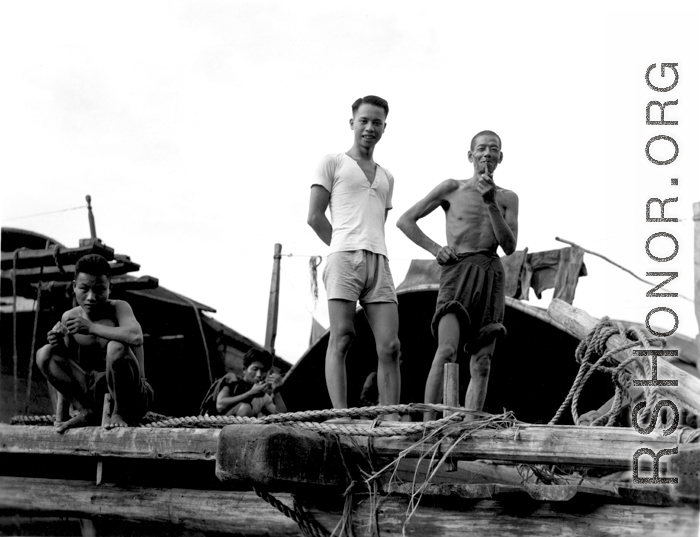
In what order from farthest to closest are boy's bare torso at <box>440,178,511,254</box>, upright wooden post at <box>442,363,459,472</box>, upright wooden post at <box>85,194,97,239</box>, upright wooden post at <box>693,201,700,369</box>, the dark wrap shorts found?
upright wooden post at <box>85,194,97,239</box> < upright wooden post at <box>693,201,700,369</box> < boy's bare torso at <box>440,178,511,254</box> < the dark wrap shorts < upright wooden post at <box>442,363,459,472</box>

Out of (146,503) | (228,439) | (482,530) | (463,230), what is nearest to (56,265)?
(146,503)

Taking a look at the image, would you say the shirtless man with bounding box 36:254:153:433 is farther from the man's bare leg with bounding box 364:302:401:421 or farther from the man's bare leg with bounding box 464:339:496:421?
the man's bare leg with bounding box 464:339:496:421

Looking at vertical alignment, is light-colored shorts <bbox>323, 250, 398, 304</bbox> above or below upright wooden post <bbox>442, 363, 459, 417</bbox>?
above

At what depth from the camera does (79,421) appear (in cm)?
479

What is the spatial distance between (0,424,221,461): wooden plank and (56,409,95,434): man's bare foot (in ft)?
0.09

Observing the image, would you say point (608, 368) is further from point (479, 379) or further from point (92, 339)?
point (92, 339)

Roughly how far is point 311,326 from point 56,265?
592 centimetres

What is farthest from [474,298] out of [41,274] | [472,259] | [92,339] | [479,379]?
[41,274]

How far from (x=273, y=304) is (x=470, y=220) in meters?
9.10

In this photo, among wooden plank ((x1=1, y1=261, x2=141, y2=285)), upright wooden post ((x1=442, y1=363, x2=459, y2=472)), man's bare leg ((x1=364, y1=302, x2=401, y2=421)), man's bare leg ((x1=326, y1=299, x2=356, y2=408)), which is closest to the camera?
upright wooden post ((x1=442, y1=363, x2=459, y2=472))

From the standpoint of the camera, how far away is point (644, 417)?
12.3ft

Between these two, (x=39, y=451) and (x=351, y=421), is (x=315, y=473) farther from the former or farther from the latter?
(x=39, y=451)

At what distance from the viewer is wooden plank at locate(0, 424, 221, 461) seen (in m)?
4.08

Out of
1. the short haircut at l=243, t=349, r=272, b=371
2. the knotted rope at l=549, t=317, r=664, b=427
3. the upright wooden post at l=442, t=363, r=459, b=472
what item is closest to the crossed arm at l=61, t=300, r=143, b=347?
the upright wooden post at l=442, t=363, r=459, b=472
